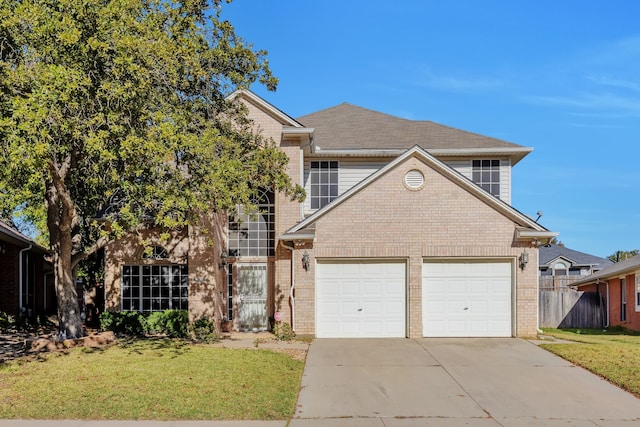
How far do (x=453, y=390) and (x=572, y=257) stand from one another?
1382 inches

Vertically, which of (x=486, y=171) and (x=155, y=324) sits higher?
(x=486, y=171)

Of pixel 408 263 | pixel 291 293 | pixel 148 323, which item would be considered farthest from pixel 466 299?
pixel 148 323

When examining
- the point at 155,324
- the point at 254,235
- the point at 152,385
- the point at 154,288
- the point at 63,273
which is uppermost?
the point at 254,235

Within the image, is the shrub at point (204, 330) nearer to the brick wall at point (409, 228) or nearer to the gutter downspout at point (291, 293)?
the gutter downspout at point (291, 293)

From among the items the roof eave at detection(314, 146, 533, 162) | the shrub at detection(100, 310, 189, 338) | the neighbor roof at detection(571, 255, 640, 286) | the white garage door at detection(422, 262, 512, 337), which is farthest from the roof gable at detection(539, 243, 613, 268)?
the shrub at detection(100, 310, 189, 338)

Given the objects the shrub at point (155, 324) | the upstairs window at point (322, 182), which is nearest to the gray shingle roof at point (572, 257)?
the upstairs window at point (322, 182)

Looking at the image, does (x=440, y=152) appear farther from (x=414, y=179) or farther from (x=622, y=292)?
(x=622, y=292)

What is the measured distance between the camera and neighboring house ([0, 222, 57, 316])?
2139 cm

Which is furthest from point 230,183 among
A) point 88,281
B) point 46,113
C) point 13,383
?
point 88,281

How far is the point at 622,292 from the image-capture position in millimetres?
23281

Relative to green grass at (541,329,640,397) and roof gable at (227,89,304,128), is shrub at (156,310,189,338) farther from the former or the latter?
green grass at (541,329,640,397)

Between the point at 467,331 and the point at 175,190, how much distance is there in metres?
9.55

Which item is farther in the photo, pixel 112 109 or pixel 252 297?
pixel 252 297

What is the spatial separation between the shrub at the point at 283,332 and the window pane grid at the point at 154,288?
373cm
